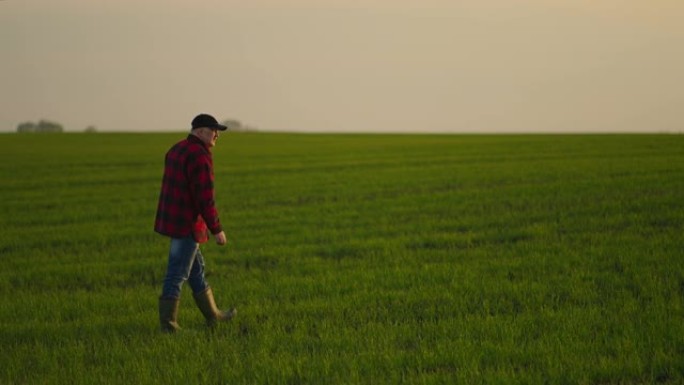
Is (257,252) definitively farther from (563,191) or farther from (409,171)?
(409,171)

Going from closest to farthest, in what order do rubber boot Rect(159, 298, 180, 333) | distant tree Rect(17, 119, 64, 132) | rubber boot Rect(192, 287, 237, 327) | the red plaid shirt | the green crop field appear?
the green crop field, the red plaid shirt, rubber boot Rect(159, 298, 180, 333), rubber boot Rect(192, 287, 237, 327), distant tree Rect(17, 119, 64, 132)

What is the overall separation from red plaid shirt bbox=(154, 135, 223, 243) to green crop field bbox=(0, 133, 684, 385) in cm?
114

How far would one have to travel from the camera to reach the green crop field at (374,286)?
226 inches

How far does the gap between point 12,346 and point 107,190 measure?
15.8 meters

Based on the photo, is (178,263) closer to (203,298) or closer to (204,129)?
(203,298)

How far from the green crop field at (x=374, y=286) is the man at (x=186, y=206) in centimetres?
52

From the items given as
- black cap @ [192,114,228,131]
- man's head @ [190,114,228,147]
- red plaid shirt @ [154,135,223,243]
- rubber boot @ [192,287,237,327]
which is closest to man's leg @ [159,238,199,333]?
red plaid shirt @ [154,135,223,243]

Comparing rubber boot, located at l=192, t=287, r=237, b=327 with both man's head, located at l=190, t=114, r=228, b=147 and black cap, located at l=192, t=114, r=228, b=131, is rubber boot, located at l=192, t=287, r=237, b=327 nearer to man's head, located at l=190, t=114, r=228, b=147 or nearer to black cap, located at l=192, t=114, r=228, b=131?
man's head, located at l=190, t=114, r=228, b=147

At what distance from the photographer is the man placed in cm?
697

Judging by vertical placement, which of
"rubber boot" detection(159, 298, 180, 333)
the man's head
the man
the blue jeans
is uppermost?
the man's head

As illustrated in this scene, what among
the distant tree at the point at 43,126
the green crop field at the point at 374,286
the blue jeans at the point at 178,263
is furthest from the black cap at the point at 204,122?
the distant tree at the point at 43,126

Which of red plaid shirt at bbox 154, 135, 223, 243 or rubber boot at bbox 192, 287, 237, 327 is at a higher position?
red plaid shirt at bbox 154, 135, 223, 243

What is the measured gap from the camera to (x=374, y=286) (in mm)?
8641

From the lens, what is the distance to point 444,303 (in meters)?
7.67
